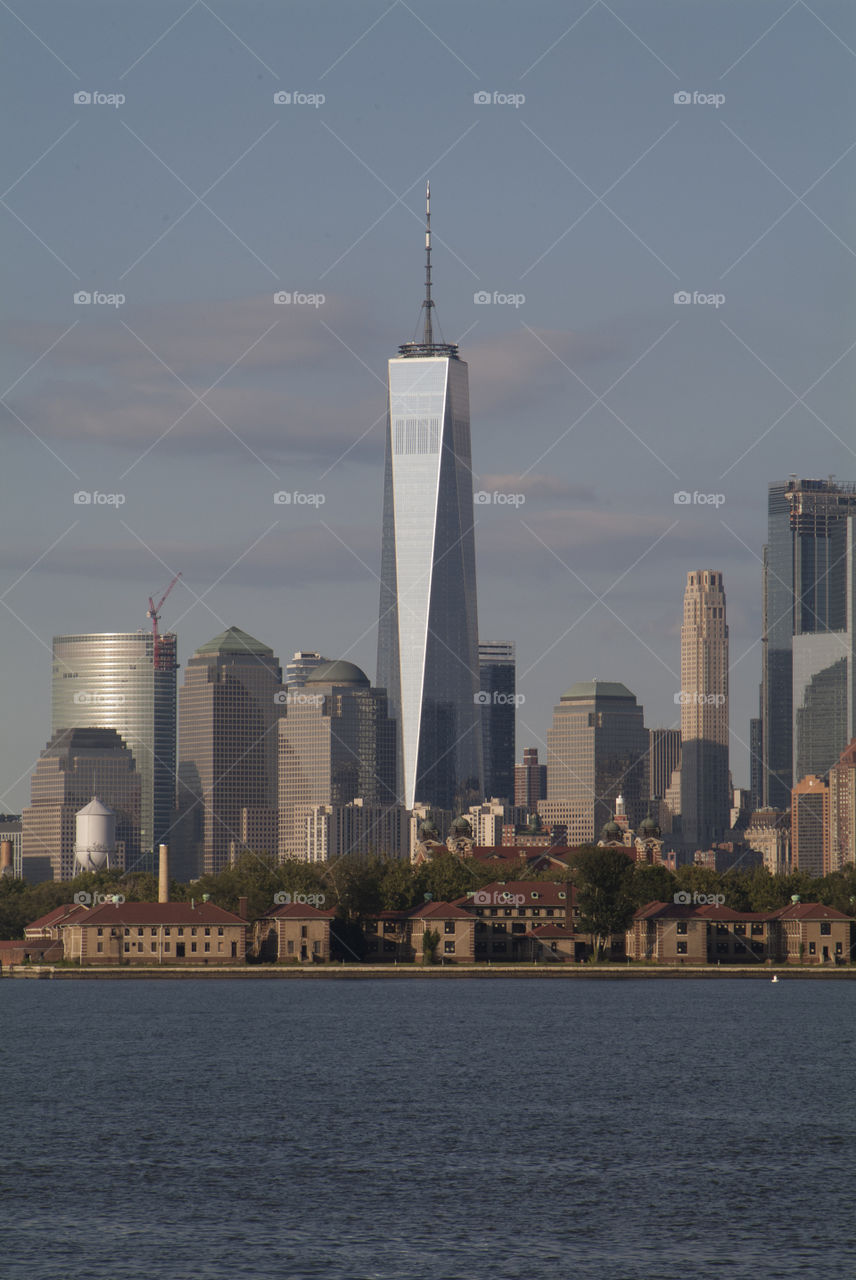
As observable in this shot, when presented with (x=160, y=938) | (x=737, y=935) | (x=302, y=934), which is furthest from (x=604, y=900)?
(x=160, y=938)

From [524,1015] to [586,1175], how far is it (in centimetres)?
6378

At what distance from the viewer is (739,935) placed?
190125mm

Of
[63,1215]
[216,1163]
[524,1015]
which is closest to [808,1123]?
[216,1163]

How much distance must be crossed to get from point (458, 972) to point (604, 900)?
16544 mm

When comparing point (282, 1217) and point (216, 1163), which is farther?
point (216, 1163)

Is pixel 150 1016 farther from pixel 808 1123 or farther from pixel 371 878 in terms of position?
pixel 371 878

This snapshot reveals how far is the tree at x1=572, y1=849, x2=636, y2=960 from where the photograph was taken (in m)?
188

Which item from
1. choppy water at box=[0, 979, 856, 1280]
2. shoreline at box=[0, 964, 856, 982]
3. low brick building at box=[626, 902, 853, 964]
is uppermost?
low brick building at box=[626, 902, 853, 964]

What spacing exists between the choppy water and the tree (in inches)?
2406

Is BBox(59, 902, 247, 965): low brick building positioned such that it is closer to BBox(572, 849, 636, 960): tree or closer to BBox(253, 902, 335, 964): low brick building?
BBox(253, 902, 335, 964): low brick building

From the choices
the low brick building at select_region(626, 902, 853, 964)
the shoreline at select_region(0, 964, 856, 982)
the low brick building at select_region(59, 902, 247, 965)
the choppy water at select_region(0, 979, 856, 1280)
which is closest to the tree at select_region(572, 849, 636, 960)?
the low brick building at select_region(626, 902, 853, 964)

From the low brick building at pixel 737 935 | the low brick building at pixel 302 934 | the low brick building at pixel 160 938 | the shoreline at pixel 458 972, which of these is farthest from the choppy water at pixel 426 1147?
the low brick building at pixel 737 935

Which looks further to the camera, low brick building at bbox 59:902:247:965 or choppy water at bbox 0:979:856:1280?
low brick building at bbox 59:902:247:965

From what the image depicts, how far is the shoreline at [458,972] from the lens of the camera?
176500 millimetres
